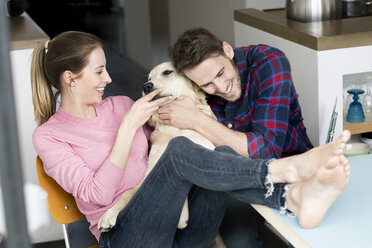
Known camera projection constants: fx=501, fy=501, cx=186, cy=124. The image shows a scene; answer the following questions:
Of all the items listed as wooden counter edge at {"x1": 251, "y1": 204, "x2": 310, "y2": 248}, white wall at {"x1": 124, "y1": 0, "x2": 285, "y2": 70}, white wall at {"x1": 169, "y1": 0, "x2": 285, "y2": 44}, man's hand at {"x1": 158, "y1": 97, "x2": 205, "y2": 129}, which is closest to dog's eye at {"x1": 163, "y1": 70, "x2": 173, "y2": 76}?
man's hand at {"x1": 158, "y1": 97, "x2": 205, "y2": 129}

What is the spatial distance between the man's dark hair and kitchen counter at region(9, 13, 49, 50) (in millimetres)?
620

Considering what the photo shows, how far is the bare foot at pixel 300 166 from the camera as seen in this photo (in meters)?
1.05

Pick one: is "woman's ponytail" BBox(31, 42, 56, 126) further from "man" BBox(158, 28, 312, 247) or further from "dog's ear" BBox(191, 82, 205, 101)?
"dog's ear" BBox(191, 82, 205, 101)

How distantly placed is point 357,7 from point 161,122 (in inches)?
48.7

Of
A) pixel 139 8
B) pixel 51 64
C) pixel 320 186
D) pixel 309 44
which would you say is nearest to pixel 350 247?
pixel 320 186

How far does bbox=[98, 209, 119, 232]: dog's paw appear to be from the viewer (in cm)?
139

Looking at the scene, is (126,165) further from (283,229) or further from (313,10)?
(313,10)

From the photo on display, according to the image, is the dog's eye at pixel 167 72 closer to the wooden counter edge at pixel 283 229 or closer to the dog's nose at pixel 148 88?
the dog's nose at pixel 148 88

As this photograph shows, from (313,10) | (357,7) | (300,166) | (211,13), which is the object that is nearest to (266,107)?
(300,166)

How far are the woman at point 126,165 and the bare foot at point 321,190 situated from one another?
0.05 meters

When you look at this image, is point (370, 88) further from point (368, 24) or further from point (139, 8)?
point (139, 8)

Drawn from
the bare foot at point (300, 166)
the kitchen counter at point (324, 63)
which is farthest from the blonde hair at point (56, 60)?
the kitchen counter at point (324, 63)

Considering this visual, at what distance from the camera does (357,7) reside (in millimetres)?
2352

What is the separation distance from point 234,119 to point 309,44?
460 millimetres
